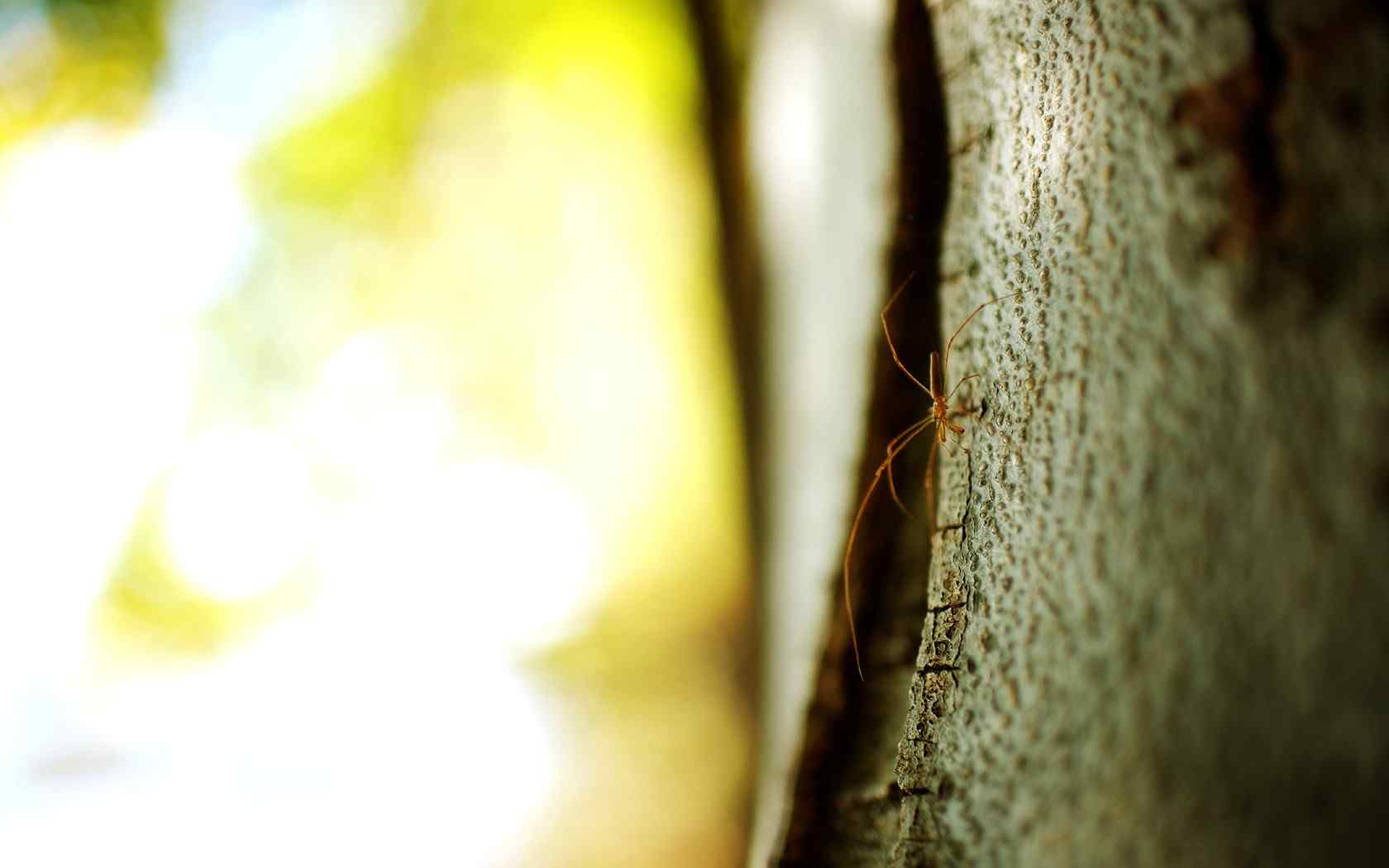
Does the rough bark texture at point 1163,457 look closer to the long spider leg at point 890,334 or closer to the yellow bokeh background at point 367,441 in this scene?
the long spider leg at point 890,334

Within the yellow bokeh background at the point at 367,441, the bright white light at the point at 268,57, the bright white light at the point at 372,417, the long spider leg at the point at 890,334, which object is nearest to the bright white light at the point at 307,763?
the yellow bokeh background at the point at 367,441

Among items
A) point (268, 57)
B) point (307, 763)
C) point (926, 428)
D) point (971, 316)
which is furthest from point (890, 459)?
point (268, 57)

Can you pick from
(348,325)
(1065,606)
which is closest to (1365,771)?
(1065,606)

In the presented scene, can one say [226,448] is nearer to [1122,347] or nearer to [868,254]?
[868,254]

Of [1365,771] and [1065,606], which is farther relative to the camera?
[1065,606]

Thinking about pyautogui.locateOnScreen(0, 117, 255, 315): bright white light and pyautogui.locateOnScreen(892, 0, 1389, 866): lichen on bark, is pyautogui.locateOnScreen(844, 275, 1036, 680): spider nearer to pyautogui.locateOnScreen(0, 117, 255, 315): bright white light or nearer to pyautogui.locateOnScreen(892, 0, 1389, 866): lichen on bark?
pyautogui.locateOnScreen(892, 0, 1389, 866): lichen on bark

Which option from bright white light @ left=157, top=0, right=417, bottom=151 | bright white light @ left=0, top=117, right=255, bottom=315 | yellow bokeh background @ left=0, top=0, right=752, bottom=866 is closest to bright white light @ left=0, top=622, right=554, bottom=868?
yellow bokeh background @ left=0, top=0, right=752, bottom=866
